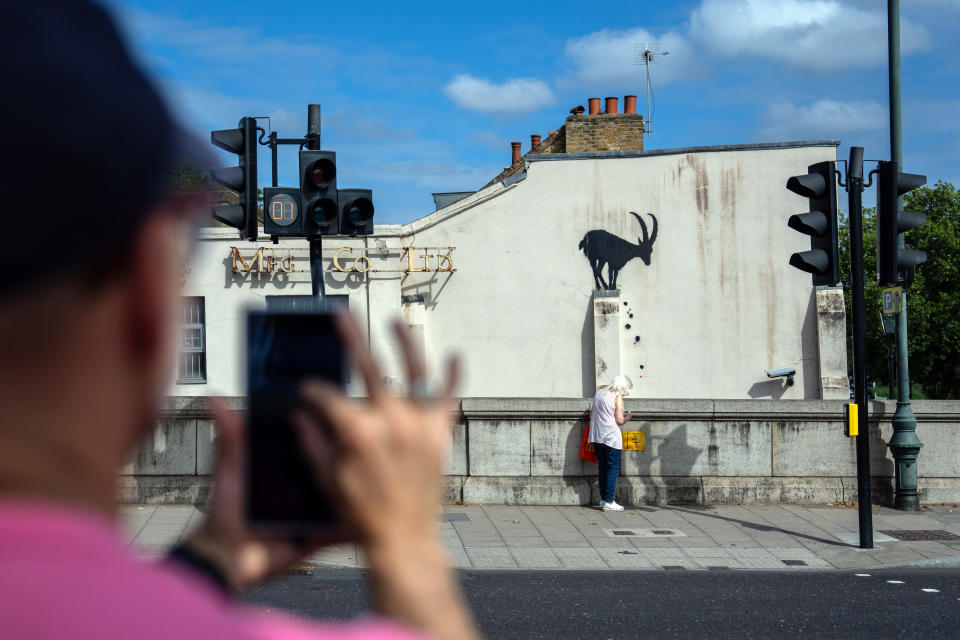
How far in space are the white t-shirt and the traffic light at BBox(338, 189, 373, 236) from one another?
4.27 m

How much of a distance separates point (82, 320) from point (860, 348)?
1186 cm

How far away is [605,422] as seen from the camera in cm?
1338

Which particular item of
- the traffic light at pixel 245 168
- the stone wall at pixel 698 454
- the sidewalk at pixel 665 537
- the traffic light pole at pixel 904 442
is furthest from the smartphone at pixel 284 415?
the traffic light pole at pixel 904 442

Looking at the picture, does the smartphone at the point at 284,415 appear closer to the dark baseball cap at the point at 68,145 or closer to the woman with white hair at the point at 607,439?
the dark baseball cap at the point at 68,145

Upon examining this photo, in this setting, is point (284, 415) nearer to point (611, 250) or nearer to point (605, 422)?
point (605, 422)

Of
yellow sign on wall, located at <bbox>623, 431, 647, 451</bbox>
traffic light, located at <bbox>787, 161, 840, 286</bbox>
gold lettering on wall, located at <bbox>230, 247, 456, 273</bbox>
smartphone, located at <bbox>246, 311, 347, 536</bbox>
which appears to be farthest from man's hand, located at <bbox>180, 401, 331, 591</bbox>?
gold lettering on wall, located at <bbox>230, 247, 456, 273</bbox>

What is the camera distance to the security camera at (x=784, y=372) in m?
26.4

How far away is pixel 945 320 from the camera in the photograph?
1916 inches

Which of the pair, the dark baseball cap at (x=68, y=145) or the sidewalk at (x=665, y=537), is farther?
the sidewalk at (x=665, y=537)

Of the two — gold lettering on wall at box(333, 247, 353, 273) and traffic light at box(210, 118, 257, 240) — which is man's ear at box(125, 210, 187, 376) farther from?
gold lettering on wall at box(333, 247, 353, 273)

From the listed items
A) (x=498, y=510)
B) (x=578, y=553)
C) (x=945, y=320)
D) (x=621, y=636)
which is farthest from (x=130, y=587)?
(x=945, y=320)

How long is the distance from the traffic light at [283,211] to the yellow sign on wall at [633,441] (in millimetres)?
5762

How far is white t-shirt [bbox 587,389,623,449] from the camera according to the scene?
43.6ft

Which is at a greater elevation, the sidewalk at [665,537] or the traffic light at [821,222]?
the traffic light at [821,222]
